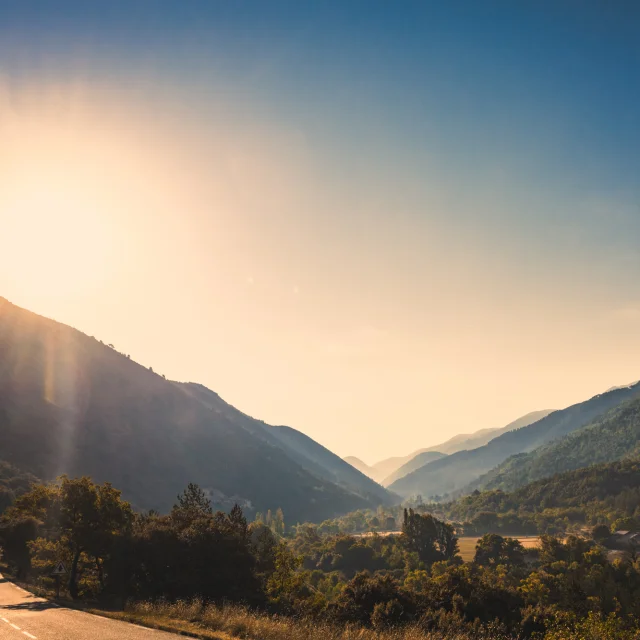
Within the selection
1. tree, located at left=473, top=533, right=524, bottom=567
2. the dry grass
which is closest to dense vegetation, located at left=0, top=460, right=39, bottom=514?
tree, located at left=473, top=533, right=524, bottom=567

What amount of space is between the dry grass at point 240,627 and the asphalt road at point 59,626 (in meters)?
1.13

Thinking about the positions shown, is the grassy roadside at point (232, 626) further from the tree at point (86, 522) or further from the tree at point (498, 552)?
the tree at point (498, 552)

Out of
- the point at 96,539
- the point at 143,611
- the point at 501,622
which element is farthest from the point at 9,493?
the point at 501,622

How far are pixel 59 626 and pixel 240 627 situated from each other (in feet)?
26.9

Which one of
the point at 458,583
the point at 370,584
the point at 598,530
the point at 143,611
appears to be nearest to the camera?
the point at 143,611

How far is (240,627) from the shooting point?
18.6 metres

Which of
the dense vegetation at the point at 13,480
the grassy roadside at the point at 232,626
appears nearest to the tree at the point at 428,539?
the dense vegetation at the point at 13,480

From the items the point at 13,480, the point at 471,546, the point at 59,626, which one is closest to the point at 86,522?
the point at 59,626

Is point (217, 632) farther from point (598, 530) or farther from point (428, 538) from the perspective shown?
point (598, 530)

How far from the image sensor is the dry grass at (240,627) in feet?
56.3

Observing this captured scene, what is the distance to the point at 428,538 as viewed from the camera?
133375 mm

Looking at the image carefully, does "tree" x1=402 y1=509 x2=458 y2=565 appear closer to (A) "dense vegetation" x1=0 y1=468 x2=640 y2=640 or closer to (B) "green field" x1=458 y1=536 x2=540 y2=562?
(B) "green field" x1=458 y1=536 x2=540 y2=562

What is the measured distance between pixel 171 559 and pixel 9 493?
5326 inches

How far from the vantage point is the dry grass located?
1716 centimetres
